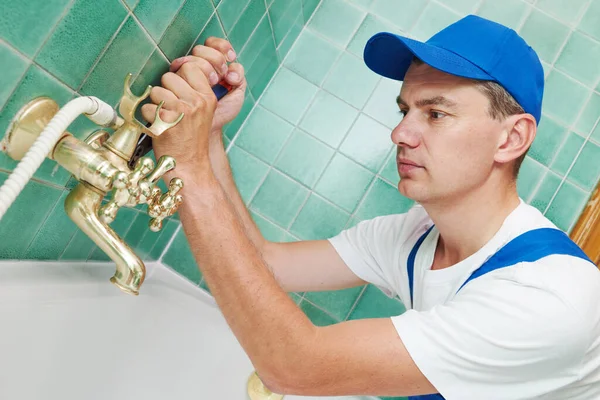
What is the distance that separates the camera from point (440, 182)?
0.93m

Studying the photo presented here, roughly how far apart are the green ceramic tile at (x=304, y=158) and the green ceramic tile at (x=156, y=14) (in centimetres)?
71

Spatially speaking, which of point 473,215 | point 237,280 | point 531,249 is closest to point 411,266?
point 473,215

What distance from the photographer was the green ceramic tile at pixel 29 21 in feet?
1.52

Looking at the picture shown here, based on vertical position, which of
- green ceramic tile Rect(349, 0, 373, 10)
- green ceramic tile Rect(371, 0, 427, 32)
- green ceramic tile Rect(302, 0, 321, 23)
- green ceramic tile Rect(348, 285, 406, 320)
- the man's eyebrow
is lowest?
green ceramic tile Rect(348, 285, 406, 320)

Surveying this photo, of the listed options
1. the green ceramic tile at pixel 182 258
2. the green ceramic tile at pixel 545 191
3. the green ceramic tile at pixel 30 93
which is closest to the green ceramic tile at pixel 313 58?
the green ceramic tile at pixel 182 258

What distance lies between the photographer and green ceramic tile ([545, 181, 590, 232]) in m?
1.37

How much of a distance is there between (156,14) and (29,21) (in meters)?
0.22

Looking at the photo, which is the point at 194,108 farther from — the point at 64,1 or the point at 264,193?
the point at 264,193

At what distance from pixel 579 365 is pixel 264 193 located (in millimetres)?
870

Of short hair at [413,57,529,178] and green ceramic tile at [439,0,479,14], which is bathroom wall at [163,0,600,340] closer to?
green ceramic tile at [439,0,479,14]

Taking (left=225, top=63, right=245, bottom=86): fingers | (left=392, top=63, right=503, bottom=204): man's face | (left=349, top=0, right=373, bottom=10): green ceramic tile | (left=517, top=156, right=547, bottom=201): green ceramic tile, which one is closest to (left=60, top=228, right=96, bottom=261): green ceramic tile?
(left=225, top=63, right=245, bottom=86): fingers

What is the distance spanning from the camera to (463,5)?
54.1 inches

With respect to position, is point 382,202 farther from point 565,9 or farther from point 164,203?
point 164,203

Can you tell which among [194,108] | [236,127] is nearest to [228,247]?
[194,108]
